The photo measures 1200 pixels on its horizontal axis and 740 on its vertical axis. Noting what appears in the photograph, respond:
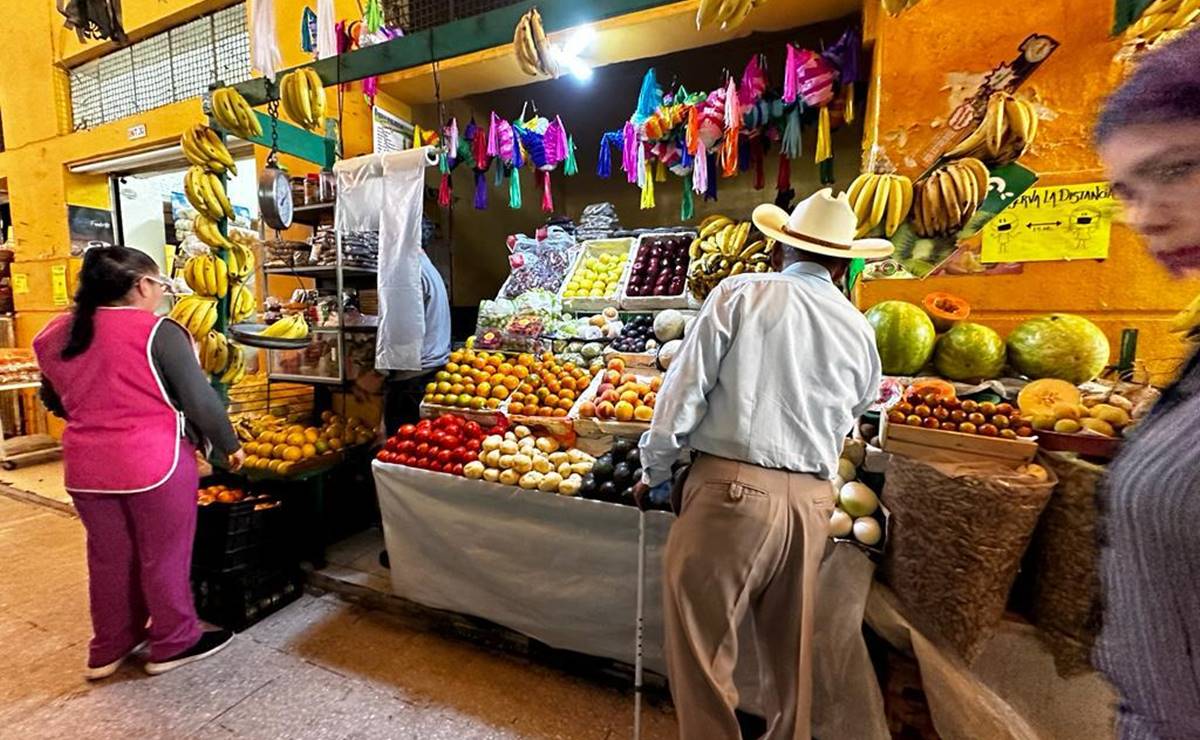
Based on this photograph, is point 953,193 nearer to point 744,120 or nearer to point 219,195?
point 744,120

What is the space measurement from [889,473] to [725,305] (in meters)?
0.84

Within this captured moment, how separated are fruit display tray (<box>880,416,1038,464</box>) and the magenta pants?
290 centimetres

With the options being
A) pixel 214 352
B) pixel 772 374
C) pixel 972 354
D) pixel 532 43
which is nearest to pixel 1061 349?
pixel 972 354

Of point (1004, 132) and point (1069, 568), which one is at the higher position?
point (1004, 132)

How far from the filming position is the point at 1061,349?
209 centimetres

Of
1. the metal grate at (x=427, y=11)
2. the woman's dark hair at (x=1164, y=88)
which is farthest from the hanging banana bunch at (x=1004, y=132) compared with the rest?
the metal grate at (x=427, y=11)

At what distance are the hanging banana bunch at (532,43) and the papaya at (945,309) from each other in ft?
7.15

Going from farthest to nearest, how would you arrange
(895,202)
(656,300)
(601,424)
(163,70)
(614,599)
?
1. (163,70)
2. (656,300)
3. (601,424)
4. (895,202)
5. (614,599)

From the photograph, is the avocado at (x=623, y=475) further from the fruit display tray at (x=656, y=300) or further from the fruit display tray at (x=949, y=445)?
the fruit display tray at (x=656, y=300)

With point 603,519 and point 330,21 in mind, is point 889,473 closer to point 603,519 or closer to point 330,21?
point 603,519

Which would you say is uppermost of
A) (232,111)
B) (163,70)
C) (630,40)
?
(163,70)

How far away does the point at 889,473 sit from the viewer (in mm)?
1768

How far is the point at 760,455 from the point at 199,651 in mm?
2710

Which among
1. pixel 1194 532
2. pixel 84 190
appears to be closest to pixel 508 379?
pixel 1194 532
